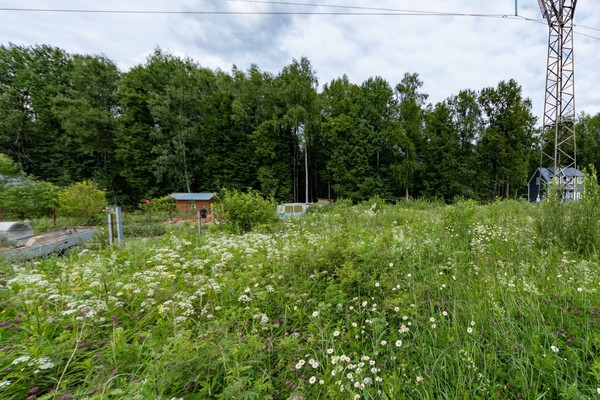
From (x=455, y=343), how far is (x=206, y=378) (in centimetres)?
149

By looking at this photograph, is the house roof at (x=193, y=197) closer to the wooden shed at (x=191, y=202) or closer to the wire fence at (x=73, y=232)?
the wooden shed at (x=191, y=202)

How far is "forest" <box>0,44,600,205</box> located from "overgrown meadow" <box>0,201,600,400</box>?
18.8m

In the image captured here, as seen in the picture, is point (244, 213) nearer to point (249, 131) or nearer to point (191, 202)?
point (191, 202)

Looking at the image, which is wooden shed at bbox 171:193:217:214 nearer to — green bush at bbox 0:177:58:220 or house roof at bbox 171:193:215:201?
house roof at bbox 171:193:215:201

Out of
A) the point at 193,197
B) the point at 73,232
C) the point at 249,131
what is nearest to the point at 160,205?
the point at 193,197

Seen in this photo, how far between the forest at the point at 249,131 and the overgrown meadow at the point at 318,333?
18.8 meters

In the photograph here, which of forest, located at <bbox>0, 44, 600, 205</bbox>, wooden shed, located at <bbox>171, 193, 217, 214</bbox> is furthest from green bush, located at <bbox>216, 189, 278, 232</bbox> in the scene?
forest, located at <bbox>0, 44, 600, 205</bbox>

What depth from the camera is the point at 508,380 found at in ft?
4.04

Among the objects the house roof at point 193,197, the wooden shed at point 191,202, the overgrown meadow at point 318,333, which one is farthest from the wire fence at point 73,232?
the house roof at point 193,197

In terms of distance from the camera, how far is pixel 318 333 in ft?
5.39

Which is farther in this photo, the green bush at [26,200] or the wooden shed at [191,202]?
the wooden shed at [191,202]

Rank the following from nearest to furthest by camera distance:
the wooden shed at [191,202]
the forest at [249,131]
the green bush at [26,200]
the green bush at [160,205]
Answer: the green bush at [26,200] < the green bush at [160,205] < the wooden shed at [191,202] < the forest at [249,131]

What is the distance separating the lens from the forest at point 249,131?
20945 millimetres

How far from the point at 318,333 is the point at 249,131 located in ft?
81.8
